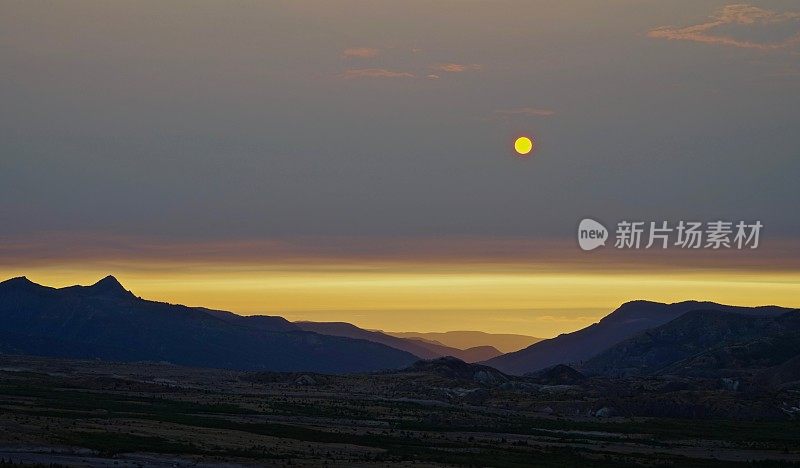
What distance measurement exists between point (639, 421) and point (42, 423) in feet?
308

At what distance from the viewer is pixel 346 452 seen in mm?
91562

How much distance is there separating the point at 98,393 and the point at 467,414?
51.5 meters

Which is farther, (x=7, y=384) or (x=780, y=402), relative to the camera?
(x=780, y=402)

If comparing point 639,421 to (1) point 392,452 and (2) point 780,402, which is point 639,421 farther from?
(1) point 392,452

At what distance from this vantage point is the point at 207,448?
292 ft

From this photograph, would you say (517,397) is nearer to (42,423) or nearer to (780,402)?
(780,402)

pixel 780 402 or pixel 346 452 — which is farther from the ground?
pixel 780 402

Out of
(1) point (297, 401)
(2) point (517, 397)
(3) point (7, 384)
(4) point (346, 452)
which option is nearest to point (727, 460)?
(4) point (346, 452)

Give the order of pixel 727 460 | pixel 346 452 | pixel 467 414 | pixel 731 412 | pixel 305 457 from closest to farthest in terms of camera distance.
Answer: pixel 305 457
pixel 346 452
pixel 727 460
pixel 467 414
pixel 731 412

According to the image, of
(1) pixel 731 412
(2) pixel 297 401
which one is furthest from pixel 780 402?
(2) pixel 297 401

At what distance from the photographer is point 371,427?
123 meters

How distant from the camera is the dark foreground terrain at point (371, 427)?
85.6 metres

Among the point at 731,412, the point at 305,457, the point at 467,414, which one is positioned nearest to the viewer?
the point at 305,457

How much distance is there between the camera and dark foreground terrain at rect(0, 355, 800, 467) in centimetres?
8562
